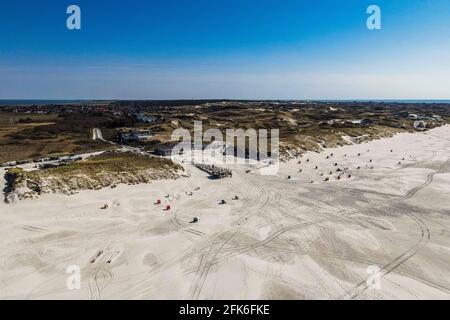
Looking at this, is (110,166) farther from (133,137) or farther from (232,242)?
(133,137)

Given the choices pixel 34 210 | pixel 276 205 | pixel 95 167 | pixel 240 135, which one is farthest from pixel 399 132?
pixel 34 210

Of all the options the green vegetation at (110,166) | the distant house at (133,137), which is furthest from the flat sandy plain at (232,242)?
the distant house at (133,137)

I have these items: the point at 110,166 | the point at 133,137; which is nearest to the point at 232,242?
the point at 110,166

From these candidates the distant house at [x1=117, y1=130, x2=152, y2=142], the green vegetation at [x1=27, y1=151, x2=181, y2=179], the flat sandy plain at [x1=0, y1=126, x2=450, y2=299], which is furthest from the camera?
the distant house at [x1=117, y1=130, x2=152, y2=142]

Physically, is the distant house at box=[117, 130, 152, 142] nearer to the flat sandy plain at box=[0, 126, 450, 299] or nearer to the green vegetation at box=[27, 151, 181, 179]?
the green vegetation at box=[27, 151, 181, 179]

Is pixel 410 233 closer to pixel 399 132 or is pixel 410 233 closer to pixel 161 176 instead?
pixel 161 176

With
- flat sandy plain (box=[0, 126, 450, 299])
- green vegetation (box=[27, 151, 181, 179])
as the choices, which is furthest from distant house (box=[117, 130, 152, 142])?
flat sandy plain (box=[0, 126, 450, 299])

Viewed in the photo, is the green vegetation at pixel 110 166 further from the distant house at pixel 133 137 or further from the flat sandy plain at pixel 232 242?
the distant house at pixel 133 137
